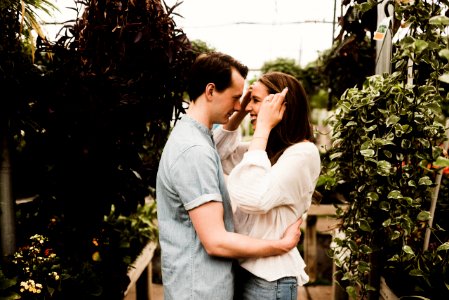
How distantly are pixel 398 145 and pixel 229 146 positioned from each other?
0.68m

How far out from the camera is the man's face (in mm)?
1466

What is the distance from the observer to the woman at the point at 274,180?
4.46 ft

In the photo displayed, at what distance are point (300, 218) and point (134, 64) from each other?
A: 996 millimetres

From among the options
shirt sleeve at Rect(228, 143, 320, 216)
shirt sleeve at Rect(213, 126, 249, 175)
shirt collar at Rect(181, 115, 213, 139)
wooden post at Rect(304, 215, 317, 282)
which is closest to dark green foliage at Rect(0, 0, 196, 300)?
shirt sleeve at Rect(213, 126, 249, 175)

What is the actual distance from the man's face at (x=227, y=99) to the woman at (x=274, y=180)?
0.32ft

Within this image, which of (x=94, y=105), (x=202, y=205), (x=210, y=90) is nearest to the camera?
(x=202, y=205)

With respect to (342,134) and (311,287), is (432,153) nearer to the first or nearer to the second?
(342,134)

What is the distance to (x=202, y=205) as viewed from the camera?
1.29 m

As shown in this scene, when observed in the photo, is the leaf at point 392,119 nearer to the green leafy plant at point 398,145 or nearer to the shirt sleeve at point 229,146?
the green leafy plant at point 398,145

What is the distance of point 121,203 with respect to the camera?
2.06m

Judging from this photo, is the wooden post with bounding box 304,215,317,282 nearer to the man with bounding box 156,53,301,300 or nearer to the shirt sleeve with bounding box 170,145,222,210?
the man with bounding box 156,53,301,300

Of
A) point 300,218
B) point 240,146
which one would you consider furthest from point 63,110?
point 300,218

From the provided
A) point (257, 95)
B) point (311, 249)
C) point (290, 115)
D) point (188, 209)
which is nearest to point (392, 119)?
point (290, 115)

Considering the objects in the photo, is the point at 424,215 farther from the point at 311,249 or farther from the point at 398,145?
the point at 311,249
